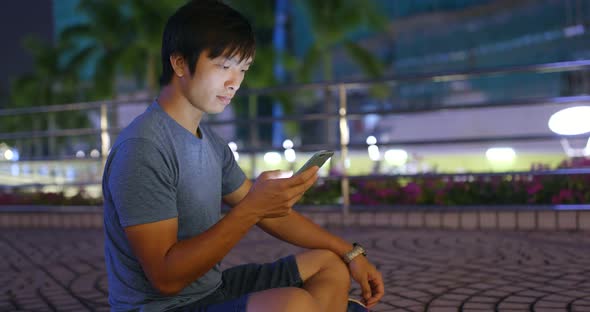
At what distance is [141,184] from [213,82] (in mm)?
370

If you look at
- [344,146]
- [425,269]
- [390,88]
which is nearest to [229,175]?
[425,269]

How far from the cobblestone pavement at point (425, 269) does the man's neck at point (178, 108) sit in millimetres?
1677

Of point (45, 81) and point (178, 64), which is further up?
point (45, 81)

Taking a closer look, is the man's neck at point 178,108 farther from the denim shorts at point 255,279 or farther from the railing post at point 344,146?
the railing post at point 344,146

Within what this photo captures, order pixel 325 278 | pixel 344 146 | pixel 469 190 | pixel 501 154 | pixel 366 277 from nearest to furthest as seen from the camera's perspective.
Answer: pixel 325 278, pixel 366 277, pixel 344 146, pixel 469 190, pixel 501 154

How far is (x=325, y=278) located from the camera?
7.00 ft

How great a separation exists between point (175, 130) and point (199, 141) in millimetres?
98

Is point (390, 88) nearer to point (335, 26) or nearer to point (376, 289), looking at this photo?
point (335, 26)

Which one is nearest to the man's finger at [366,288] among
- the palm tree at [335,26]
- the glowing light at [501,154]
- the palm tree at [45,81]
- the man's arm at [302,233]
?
the man's arm at [302,233]

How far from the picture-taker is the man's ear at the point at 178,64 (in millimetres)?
1884

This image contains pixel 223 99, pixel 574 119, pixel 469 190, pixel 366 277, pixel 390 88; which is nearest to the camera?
pixel 223 99

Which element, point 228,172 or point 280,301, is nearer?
point 280,301

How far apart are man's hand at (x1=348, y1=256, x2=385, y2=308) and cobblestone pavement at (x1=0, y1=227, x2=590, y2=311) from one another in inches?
38.5

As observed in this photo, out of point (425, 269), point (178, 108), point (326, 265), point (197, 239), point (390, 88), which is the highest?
point (390, 88)
